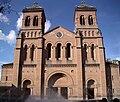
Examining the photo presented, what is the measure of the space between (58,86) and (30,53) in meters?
9.45

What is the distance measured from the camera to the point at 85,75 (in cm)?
3722

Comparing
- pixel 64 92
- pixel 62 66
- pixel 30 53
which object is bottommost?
pixel 64 92

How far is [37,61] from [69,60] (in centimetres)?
682

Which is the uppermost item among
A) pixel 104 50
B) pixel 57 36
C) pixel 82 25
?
pixel 82 25

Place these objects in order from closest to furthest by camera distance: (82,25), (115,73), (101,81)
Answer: (101,81)
(115,73)
(82,25)

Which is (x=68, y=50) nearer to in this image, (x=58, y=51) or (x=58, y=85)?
(x=58, y=51)

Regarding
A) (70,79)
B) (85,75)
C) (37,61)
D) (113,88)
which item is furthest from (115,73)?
(37,61)

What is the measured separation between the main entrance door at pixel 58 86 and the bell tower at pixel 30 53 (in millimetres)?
2146

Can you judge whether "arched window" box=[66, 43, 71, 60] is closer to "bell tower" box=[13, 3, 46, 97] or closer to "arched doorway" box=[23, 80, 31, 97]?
"bell tower" box=[13, 3, 46, 97]

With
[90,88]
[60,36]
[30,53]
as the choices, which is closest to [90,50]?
[60,36]

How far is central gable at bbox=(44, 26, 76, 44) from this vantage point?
133ft

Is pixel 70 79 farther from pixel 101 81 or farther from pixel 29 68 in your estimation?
pixel 29 68

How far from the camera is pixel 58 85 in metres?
38.5

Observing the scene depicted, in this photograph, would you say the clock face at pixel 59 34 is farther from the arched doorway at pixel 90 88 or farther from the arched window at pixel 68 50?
the arched doorway at pixel 90 88
